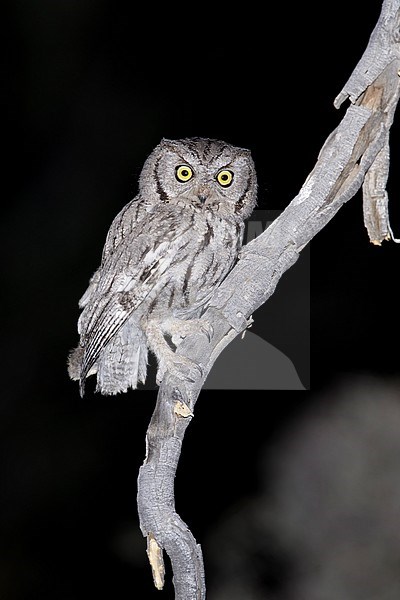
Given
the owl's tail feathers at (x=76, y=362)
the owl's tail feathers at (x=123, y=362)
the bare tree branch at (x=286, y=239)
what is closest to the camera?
the bare tree branch at (x=286, y=239)

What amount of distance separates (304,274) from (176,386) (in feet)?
3.36

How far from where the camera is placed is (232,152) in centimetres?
133

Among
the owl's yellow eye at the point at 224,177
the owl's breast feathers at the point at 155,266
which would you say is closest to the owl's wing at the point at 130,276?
the owl's breast feathers at the point at 155,266

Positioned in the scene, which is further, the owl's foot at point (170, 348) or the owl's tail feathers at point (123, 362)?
the owl's tail feathers at point (123, 362)

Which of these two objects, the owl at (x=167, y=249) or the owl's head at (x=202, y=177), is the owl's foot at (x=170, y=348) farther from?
the owl's head at (x=202, y=177)

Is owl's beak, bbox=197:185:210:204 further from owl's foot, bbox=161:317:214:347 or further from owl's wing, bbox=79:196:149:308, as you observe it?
owl's foot, bbox=161:317:214:347

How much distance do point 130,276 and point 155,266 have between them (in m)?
0.06

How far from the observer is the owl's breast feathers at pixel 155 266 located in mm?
1281

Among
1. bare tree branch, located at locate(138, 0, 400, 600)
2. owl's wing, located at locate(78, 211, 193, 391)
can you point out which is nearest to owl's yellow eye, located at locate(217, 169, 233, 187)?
owl's wing, located at locate(78, 211, 193, 391)

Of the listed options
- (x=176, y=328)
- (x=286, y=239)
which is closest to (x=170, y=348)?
(x=176, y=328)

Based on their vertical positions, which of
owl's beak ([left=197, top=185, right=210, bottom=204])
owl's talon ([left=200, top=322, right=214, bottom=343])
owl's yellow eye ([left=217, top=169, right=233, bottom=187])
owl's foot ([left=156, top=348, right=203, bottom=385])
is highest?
owl's yellow eye ([left=217, top=169, right=233, bottom=187])

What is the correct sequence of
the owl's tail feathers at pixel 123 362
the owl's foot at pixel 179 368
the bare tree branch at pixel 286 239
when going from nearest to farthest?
the bare tree branch at pixel 286 239
the owl's foot at pixel 179 368
the owl's tail feathers at pixel 123 362

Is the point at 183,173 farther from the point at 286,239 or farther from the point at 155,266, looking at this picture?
the point at 286,239

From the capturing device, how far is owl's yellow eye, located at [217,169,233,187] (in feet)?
4.41
